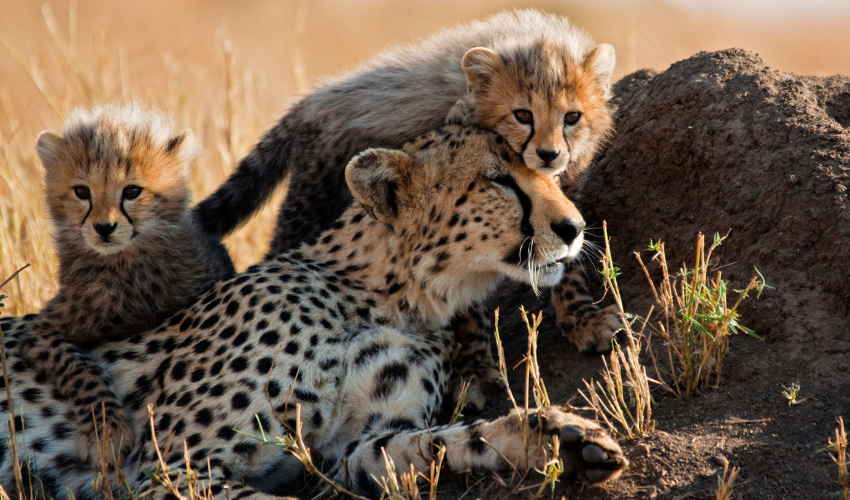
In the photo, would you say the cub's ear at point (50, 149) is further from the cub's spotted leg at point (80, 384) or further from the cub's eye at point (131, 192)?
the cub's spotted leg at point (80, 384)

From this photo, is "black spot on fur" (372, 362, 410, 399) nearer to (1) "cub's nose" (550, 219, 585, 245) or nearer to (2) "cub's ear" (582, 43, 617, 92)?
(1) "cub's nose" (550, 219, 585, 245)

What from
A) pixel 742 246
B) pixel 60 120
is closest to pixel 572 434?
pixel 742 246

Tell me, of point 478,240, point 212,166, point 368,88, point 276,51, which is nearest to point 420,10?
point 276,51

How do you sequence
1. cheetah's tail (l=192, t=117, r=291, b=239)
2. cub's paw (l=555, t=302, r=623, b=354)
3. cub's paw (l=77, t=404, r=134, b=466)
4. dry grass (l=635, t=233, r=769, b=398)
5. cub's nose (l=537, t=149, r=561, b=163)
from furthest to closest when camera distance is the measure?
cheetah's tail (l=192, t=117, r=291, b=239)
cub's paw (l=555, t=302, r=623, b=354)
cub's nose (l=537, t=149, r=561, b=163)
cub's paw (l=77, t=404, r=134, b=466)
dry grass (l=635, t=233, r=769, b=398)

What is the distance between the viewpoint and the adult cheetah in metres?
2.17

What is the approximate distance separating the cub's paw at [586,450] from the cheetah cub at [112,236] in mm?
1358

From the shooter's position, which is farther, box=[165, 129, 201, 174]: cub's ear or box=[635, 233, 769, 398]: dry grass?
box=[165, 129, 201, 174]: cub's ear

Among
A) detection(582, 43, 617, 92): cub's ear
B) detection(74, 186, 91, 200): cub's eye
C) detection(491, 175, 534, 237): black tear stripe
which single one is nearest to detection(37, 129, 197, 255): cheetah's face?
detection(74, 186, 91, 200): cub's eye

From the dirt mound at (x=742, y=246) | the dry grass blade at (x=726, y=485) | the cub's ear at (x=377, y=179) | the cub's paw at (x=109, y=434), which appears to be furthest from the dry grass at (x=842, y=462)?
the cub's paw at (x=109, y=434)

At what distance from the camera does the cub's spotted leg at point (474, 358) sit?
2566mm

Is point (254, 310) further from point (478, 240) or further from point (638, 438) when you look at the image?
point (638, 438)

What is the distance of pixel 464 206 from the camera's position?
2.42 meters

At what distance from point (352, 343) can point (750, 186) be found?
1.29m

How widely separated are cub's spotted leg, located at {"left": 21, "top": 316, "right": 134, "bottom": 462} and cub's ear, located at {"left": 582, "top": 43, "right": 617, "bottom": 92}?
6.00 feet
